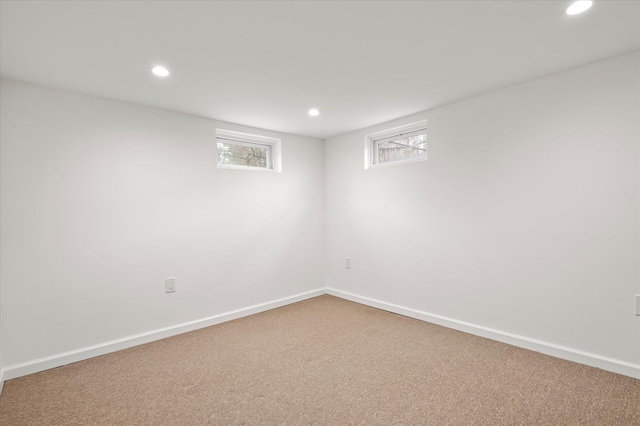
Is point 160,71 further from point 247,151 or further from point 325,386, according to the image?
point 325,386

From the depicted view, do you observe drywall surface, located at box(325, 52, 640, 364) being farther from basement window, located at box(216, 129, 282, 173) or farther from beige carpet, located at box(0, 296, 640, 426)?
basement window, located at box(216, 129, 282, 173)

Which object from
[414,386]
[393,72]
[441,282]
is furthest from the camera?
[441,282]

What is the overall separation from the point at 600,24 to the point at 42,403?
4.02 m

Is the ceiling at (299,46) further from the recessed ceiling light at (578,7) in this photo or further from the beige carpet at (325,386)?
the beige carpet at (325,386)

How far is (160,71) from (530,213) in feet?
9.96

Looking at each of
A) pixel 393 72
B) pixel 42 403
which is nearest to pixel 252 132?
pixel 393 72

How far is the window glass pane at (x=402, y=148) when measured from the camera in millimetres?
3344

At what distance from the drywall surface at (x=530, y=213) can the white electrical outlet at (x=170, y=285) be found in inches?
89.9

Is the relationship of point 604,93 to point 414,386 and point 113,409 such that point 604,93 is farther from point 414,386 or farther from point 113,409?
point 113,409

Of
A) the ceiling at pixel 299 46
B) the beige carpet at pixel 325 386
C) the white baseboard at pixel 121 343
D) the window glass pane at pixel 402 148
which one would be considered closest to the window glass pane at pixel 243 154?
the ceiling at pixel 299 46

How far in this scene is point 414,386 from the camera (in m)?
2.02

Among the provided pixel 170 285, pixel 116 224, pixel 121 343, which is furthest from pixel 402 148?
pixel 121 343

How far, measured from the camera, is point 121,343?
2.67 metres

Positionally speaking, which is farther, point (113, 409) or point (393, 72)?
point (393, 72)
